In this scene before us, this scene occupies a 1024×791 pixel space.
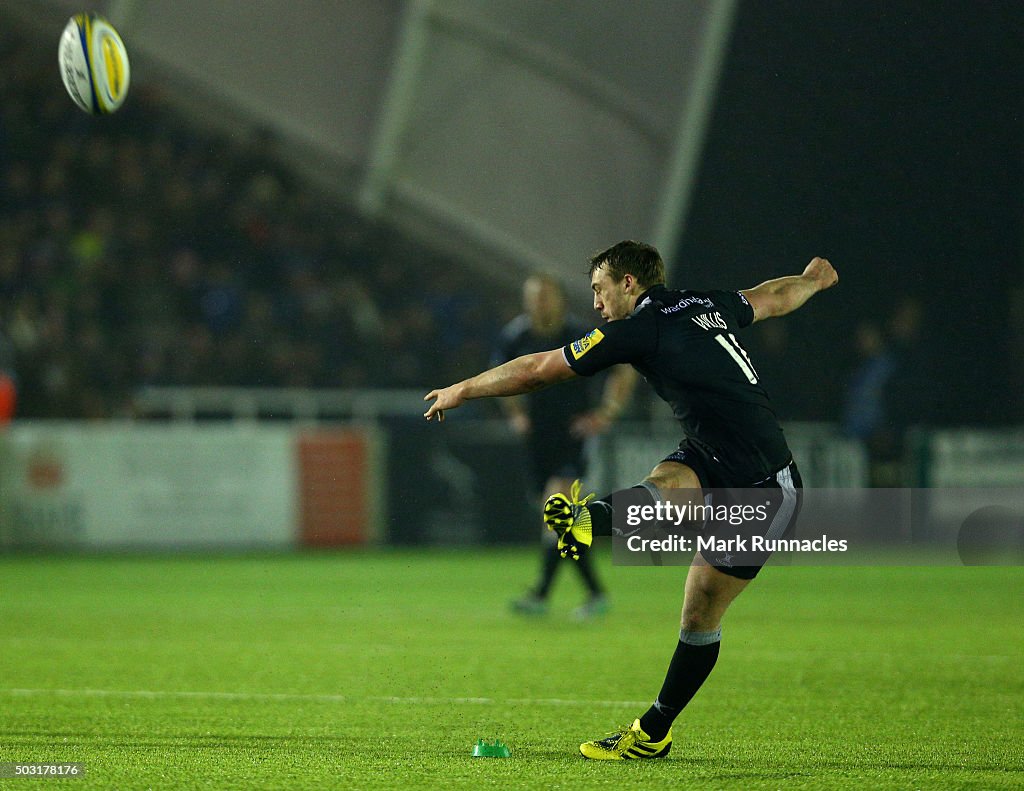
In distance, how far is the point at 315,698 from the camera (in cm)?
793

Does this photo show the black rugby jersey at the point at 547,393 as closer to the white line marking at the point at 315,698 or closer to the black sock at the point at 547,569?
the black sock at the point at 547,569

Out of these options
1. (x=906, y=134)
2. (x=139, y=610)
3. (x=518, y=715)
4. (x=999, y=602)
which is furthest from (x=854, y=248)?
(x=518, y=715)

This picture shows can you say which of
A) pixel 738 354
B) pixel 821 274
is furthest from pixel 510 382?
pixel 821 274

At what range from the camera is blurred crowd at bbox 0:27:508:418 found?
69.3 ft

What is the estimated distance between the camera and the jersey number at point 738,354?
245 inches

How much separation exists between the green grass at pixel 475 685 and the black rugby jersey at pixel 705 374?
1.20 metres

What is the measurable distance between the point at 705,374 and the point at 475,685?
2947mm

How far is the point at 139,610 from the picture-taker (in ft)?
41.7

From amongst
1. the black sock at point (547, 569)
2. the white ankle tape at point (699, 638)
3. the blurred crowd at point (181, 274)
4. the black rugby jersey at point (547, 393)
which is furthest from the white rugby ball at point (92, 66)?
the blurred crowd at point (181, 274)

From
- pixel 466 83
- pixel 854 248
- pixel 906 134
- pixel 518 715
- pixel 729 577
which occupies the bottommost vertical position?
pixel 518 715

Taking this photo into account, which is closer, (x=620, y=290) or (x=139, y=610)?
(x=620, y=290)

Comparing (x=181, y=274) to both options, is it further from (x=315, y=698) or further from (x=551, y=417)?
(x=315, y=698)

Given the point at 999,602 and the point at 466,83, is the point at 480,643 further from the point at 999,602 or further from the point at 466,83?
the point at 466,83

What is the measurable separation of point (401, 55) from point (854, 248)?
26.1 feet
